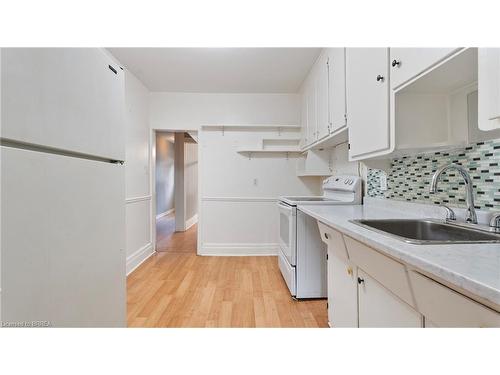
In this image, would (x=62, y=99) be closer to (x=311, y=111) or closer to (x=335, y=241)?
(x=335, y=241)

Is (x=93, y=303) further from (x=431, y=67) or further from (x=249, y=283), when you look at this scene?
(x=249, y=283)

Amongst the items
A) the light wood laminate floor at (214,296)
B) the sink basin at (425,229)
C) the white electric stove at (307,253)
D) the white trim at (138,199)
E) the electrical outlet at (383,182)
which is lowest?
the light wood laminate floor at (214,296)

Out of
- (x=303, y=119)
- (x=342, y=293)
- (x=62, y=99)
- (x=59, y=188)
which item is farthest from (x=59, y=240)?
(x=303, y=119)

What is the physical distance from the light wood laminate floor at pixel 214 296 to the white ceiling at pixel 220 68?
Result: 7.95 ft

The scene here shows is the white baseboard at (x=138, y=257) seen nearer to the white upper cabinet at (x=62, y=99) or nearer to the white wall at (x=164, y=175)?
the white upper cabinet at (x=62, y=99)

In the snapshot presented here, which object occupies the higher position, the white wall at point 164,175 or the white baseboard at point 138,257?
the white wall at point 164,175

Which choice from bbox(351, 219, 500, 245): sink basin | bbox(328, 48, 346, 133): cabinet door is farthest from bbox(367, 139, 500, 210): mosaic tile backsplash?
bbox(328, 48, 346, 133): cabinet door

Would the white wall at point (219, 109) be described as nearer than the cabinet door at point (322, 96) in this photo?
No

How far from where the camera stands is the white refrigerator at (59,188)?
0.59 meters

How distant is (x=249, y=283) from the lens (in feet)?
8.36

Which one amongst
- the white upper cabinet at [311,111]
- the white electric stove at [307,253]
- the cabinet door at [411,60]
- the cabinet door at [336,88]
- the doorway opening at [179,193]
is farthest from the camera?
the doorway opening at [179,193]

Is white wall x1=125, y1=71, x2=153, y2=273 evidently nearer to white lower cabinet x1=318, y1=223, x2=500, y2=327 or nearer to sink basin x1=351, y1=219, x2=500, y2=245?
white lower cabinet x1=318, y1=223, x2=500, y2=327

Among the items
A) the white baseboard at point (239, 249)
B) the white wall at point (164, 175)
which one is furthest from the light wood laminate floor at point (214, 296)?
the white wall at point (164, 175)

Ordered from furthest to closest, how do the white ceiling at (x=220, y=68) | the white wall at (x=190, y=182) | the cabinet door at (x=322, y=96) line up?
1. the white wall at (x=190, y=182)
2. the white ceiling at (x=220, y=68)
3. the cabinet door at (x=322, y=96)
